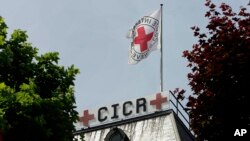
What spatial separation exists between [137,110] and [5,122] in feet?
58.9

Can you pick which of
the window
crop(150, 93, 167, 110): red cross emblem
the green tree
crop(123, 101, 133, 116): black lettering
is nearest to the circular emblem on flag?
crop(123, 101, 133, 116): black lettering

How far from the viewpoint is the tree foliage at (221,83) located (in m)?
22.5

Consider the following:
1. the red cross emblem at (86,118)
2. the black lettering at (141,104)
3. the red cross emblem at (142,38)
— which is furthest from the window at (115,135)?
the red cross emblem at (142,38)

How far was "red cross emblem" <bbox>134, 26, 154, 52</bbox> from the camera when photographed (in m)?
42.6

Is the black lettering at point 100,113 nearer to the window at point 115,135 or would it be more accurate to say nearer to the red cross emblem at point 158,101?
the window at point 115,135

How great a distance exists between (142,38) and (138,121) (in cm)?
739

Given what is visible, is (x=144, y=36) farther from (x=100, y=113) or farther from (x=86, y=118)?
(x=86, y=118)

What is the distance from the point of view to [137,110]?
1491 inches

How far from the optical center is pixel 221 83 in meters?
22.8

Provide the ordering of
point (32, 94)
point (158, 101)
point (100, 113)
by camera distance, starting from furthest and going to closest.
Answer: point (100, 113) < point (158, 101) < point (32, 94)

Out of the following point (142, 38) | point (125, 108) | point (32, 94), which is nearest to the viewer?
point (32, 94)

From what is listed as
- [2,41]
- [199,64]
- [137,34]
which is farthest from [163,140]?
[2,41]

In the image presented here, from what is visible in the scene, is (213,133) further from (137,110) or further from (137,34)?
(137,34)

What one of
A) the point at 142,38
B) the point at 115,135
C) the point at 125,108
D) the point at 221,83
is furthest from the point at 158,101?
the point at 221,83
